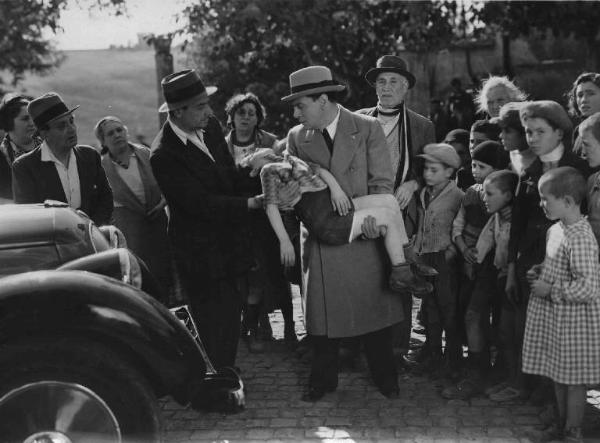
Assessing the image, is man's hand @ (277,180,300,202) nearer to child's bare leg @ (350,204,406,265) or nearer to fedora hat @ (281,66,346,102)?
child's bare leg @ (350,204,406,265)

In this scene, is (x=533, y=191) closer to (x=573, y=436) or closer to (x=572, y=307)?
(x=572, y=307)

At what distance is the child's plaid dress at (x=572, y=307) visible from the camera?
4.04 m

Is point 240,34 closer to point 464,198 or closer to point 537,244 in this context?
point 464,198

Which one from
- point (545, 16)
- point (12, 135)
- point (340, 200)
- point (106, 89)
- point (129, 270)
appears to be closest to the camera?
point (129, 270)

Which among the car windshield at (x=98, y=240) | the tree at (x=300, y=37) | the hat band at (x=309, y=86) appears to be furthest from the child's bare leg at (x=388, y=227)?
the tree at (x=300, y=37)

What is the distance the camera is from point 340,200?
15.6 feet

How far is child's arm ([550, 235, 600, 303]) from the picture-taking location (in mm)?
4016

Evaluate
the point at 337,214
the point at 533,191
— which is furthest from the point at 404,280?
the point at 533,191

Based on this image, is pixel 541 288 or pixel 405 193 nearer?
pixel 541 288

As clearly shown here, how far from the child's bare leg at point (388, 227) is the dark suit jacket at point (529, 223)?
66 cm

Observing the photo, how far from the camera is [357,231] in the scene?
15.8 ft

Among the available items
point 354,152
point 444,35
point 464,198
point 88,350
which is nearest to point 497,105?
point 464,198

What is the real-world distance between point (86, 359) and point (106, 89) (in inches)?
790

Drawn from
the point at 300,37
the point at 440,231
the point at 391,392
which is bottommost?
the point at 391,392
